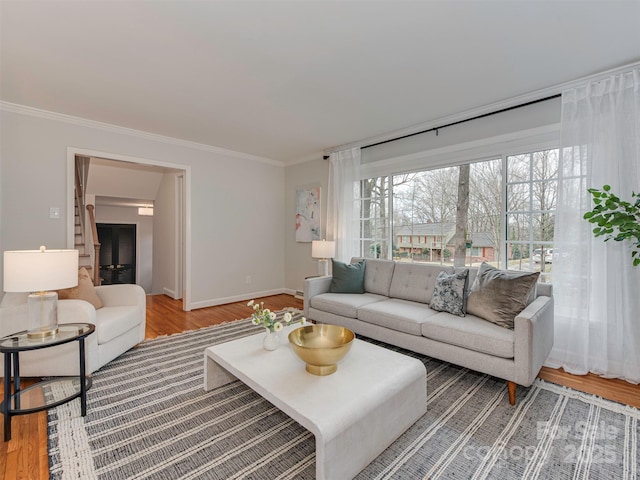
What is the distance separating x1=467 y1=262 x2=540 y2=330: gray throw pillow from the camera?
2285 millimetres

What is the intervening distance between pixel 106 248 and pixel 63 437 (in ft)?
23.7

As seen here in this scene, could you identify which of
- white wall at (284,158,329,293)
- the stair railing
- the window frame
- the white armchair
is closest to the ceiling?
the window frame

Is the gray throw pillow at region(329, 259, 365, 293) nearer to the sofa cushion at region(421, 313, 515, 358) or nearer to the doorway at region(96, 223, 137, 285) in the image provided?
the sofa cushion at region(421, 313, 515, 358)

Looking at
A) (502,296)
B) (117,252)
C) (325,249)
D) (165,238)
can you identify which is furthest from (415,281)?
(117,252)

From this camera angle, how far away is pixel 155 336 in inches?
132

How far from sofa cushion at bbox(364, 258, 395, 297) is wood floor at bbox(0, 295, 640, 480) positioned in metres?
1.47

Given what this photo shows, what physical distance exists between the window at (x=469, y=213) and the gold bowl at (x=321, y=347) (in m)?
2.18

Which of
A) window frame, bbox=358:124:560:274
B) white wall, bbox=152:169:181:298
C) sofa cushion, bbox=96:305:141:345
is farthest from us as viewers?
white wall, bbox=152:169:181:298

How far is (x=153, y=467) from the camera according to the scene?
149cm

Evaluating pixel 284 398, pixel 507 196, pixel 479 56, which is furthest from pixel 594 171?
pixel 284 398

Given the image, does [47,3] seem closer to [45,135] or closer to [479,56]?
[45,135]

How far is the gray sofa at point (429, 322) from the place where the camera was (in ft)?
6.75

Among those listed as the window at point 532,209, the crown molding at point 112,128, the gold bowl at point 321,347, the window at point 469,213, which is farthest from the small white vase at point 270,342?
the crown molding at point 112,128

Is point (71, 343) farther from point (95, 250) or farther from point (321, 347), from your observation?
point (95, 250)
